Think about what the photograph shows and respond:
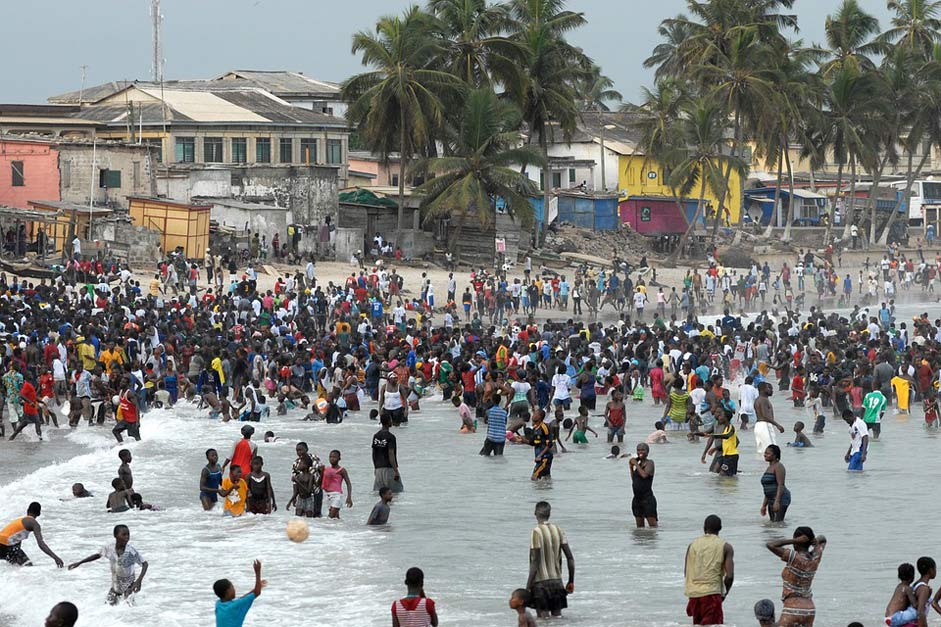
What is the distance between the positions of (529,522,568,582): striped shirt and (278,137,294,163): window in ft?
151

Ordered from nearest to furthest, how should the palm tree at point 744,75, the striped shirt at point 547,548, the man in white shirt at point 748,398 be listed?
the striped shirt at point 547,548
the man in white shirt at point 748,398
the palm tree at point 744,75

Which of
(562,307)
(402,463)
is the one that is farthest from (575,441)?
(562,307)

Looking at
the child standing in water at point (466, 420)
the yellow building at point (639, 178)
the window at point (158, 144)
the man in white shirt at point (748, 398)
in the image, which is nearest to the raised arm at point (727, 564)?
the man in white shirt at point (748, 398)

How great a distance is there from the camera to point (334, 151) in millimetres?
58500

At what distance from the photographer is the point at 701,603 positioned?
11359 mm

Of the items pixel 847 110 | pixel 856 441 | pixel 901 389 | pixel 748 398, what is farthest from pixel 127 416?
pixel 847 110

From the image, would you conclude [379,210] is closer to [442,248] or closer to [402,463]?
[442,248]

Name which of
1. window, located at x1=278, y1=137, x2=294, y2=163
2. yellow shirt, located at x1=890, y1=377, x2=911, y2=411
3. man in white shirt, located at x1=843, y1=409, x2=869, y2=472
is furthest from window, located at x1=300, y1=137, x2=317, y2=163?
man in white shirt, located at x1=843, y1=409, x2=869, y2=472

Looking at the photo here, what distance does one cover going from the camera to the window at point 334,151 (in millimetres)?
58188

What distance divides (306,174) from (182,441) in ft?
97.0

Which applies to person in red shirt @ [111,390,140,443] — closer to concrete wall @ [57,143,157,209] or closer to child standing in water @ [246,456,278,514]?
child standing in water @ [246,456,278,514]

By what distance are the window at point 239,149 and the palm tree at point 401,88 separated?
6.02 m

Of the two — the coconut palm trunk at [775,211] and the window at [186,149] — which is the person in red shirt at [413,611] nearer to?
the window at [186,149]

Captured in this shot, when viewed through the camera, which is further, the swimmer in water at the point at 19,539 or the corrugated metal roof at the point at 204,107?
the corrugated metal roof at the point at 204,107
